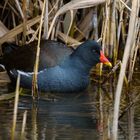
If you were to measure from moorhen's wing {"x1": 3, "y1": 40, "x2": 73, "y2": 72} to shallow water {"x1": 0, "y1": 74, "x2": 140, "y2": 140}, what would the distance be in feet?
1.06

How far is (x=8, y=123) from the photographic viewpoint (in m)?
5.52

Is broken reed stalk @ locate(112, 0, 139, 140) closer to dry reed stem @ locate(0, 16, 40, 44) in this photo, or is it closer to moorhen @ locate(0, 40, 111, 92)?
moorhen @ locate(0, 40, 111, 92)

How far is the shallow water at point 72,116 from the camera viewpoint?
16.9ft

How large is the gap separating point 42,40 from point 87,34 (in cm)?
100

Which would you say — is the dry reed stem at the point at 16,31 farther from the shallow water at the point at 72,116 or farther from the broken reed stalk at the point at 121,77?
the broken reed stalk at the point at 121,77

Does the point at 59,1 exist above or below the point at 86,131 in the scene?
above

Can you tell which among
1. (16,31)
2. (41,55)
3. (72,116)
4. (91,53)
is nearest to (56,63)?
(41,55)

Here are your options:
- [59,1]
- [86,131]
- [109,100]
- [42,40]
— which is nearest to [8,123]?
[86,131]

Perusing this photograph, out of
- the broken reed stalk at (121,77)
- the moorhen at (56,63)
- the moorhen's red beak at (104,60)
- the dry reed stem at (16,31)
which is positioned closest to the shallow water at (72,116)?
the moorhen at (56,63)

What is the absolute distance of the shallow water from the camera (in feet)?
16.9

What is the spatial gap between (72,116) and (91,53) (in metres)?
1.50

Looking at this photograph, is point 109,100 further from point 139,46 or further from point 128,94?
point 139,46

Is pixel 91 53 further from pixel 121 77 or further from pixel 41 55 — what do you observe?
pixel 121 77

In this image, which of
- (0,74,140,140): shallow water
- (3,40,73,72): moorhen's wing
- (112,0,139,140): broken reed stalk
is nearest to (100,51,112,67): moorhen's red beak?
(0,74,140,140): shallow water
